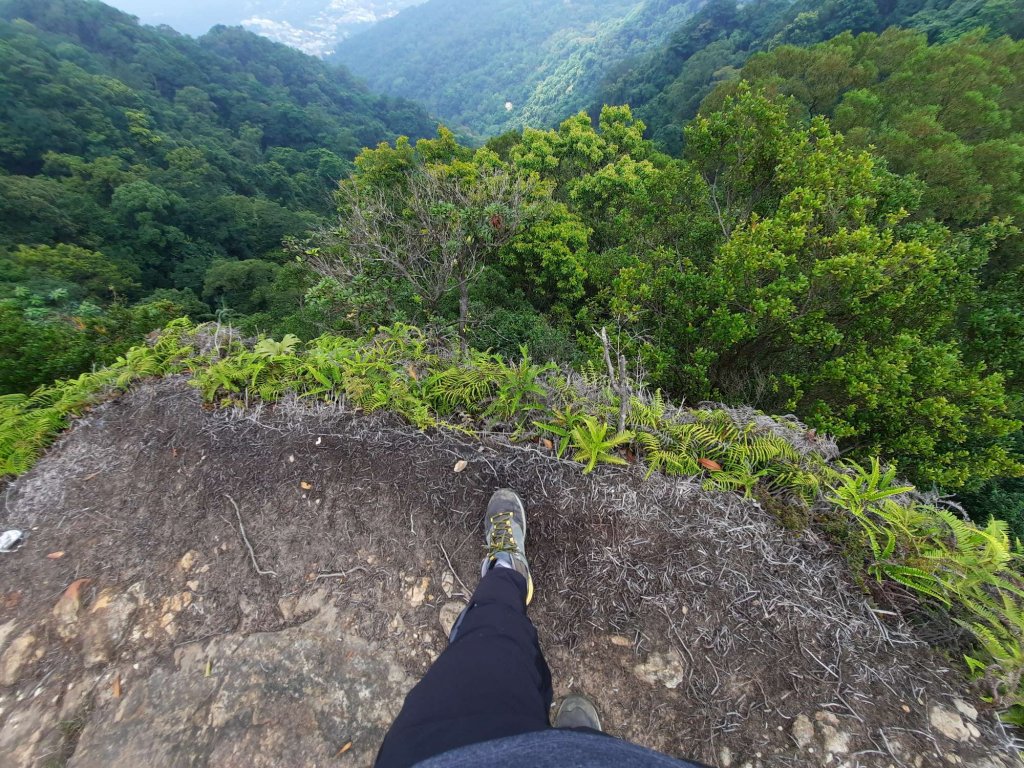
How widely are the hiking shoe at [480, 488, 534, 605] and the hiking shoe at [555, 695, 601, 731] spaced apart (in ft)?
1.66

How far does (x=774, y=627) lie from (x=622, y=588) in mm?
784

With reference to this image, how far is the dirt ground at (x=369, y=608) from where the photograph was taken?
199cm

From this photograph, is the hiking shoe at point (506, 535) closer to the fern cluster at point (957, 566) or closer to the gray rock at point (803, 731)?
the gray rock at point (803, 731)

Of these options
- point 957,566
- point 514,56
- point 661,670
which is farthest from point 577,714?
point 514,56

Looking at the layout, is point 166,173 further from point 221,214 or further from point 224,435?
point 224,435

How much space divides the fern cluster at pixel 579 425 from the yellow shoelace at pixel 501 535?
610 millimetres

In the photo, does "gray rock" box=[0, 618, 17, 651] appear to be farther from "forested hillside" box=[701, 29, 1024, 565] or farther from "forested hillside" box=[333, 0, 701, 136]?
"forested hillside" box=[333, 0, 701, 136]

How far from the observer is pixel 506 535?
2.41 m

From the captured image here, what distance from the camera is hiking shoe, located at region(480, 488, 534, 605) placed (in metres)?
2.32

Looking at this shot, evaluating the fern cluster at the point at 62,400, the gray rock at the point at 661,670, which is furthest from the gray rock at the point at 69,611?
the gray rock at the point at 661,670

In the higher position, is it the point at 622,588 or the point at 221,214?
the point at 622,588

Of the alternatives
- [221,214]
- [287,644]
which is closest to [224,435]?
[287,644]

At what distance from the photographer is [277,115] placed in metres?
61.9

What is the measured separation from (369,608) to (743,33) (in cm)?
7197
